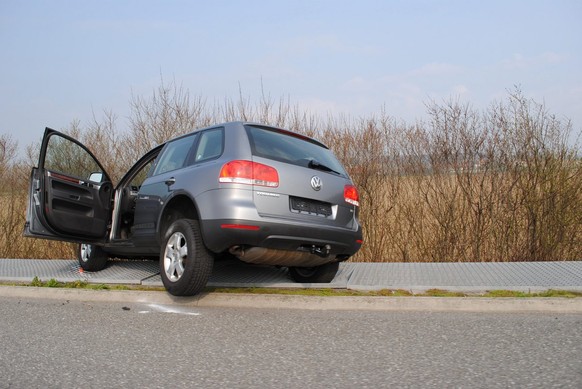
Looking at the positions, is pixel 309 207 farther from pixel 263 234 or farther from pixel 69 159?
pixel 69 159

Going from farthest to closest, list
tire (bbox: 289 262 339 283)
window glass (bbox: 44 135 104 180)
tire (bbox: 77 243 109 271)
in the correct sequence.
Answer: tire (bbox: 77 243 109 271) → window glass (bbox: 44 135 104 180) → tire (bbox: 289 262 339 283)

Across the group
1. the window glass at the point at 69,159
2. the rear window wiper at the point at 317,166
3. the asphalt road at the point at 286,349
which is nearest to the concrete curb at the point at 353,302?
the asphalt road at the point at 286,349

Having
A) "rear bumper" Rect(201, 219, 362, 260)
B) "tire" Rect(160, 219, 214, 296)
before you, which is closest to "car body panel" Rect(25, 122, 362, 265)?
"rear bumper" Rect(201, 219, 362, 260)

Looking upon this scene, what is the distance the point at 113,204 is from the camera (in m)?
7.32

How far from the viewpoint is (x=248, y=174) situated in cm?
504

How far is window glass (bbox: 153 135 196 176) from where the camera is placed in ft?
20.1

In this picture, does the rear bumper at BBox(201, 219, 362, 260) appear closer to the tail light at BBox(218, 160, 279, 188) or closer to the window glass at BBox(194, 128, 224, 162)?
the tail light at BBox(218, 160, 279, 188)

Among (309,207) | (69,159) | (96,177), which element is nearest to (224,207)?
(309,207)

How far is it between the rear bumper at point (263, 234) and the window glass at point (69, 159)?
9.93 feet

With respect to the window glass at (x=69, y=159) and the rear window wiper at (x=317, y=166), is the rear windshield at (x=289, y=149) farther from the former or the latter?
the window glass at (x=69, y=159)

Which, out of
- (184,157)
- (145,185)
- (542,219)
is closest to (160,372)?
(184,157)

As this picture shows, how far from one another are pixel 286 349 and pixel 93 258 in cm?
456

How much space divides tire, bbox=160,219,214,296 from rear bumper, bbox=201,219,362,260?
19 centimetres

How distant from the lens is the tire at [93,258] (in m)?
7.49
